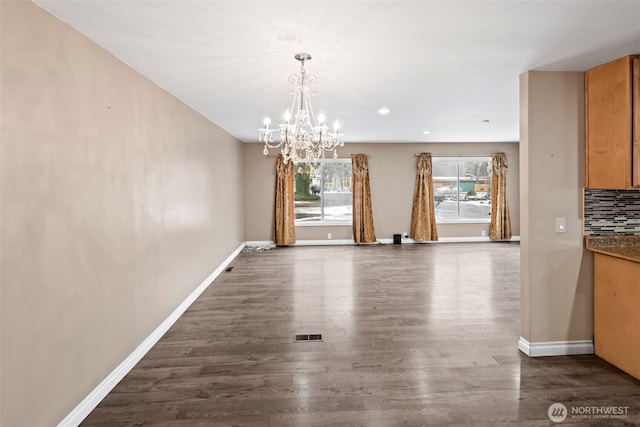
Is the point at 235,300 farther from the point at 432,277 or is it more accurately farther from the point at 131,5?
the point at 131,5

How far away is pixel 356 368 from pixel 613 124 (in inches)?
107

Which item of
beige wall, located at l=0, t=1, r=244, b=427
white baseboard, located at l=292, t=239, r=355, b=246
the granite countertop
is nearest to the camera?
beige wall, located at l=0, t=1, r=244, b=427

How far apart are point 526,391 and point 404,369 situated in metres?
0.82

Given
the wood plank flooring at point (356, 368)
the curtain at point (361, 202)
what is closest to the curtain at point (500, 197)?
the curtain at point (361, 202)

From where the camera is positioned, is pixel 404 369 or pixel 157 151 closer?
pixel 404 369

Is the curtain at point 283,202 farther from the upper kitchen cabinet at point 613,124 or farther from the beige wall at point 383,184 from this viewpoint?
the upper kitchen cabinet at point 613,124

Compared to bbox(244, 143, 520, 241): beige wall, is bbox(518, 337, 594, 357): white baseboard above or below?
below

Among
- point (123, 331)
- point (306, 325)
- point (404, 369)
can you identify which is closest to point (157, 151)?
point (123, 331)

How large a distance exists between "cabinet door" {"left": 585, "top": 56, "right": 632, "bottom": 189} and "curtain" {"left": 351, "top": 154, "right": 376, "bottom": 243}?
18.0 feet

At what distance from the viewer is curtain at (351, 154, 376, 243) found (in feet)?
27.1

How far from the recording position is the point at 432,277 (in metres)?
5.40

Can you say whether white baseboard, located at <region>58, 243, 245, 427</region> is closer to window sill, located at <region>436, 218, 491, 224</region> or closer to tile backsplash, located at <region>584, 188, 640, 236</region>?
tile backsplash, located at <region>584, 188, 640, 236</region>

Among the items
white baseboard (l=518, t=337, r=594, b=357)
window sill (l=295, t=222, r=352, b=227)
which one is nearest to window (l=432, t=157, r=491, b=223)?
window sill (l=295, t=222, r=352, b=227)

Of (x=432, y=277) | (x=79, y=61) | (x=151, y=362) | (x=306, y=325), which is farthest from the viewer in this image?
(x=432, y=277)
